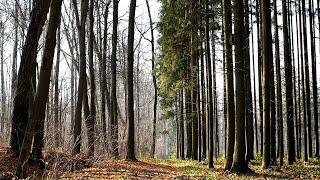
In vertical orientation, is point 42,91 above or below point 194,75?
below

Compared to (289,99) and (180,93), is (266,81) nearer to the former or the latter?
(289,99)

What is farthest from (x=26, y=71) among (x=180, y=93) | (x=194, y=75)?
(x=180, y=93)

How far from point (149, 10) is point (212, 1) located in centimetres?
1404

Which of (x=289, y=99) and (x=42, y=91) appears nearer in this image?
(x=42, y=91)

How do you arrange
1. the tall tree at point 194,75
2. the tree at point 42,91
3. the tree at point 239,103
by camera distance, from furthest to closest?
the tall tree at point 194,75 → the tree at point 239,103 → the tree at point 42,91

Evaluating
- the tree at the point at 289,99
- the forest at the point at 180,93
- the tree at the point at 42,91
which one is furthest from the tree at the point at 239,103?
the tree at the point at 42,91

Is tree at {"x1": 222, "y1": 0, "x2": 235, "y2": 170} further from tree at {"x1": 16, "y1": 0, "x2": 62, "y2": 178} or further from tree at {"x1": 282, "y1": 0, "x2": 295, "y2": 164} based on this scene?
tree at {"x1": 16, "y1": 0, "x2": 62, "y2": 178}

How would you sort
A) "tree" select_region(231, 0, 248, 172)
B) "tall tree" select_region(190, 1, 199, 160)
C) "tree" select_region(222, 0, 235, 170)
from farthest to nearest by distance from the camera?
1. "tall tree" select_region(190, 1, 199, 160)
2. "tree" select_region(222, 0, 235, 170)
3. "tree" select_region(231, 0, 248, 172)

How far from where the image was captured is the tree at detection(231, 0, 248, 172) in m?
12.8

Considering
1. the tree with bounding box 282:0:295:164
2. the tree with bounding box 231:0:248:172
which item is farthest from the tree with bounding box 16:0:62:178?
the tree with bounding box 282:0:295:164

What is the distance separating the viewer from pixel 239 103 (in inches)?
513

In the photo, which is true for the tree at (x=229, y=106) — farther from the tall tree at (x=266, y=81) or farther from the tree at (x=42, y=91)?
the tree at (x=42, y=91)

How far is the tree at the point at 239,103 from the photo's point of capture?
12805 mm

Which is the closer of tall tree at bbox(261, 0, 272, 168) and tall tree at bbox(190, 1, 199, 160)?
tall tree at bbox(261, 0, 272, 168)
